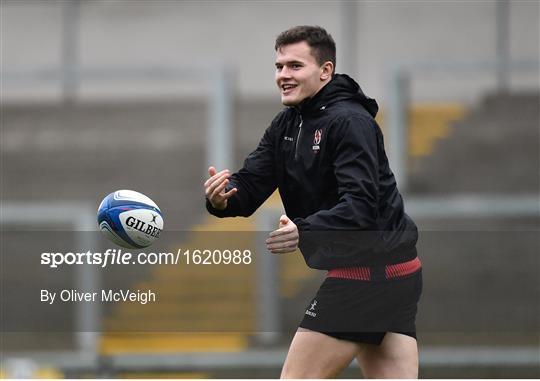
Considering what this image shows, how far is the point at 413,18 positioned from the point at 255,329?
13.5 ft

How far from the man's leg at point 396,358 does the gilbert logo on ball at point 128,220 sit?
0.76 meters

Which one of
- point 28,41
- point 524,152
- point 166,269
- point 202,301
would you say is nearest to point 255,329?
point 202,301

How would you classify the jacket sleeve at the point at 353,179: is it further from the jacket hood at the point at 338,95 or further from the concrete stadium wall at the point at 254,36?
the concrete stadium wall at the point at 254,36

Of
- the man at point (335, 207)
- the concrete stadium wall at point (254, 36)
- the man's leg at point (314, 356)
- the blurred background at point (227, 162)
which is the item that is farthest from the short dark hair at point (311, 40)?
the concrete stadium wall at point (254, 36)

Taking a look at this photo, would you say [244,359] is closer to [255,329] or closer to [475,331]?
[255,329]

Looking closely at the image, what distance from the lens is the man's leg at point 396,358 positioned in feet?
A: 10.9

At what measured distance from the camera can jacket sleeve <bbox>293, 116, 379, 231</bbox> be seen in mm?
3053

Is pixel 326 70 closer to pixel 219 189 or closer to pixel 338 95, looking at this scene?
pixel 338 95

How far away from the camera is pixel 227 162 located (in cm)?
841

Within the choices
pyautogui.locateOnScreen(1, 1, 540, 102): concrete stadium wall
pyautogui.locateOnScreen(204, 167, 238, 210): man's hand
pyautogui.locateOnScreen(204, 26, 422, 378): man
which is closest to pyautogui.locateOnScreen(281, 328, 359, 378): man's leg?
pyautogui.locateOnScreen(204, 26, 422, 378): man
